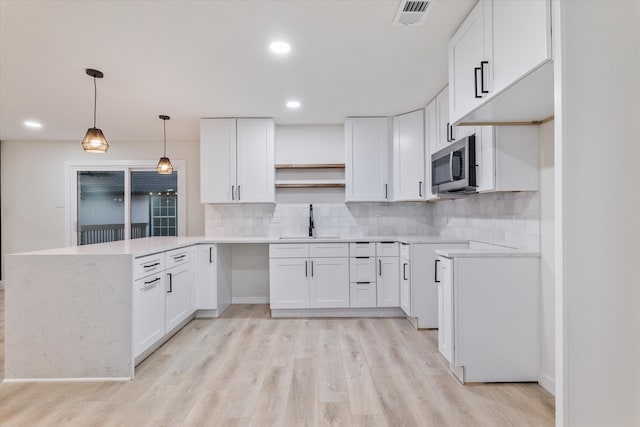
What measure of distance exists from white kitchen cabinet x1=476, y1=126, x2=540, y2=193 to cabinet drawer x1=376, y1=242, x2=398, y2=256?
1.65 meters

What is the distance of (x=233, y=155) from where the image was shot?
4.21m

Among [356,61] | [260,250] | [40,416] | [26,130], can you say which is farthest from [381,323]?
[26,130]

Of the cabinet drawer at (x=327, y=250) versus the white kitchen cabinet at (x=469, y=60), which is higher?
the white kitchen cabinet at (x=469, y=60)

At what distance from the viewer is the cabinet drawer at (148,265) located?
8.38 ft

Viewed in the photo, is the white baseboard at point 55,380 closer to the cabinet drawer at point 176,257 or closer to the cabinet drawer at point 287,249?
the cabinet drawer at point 176,257

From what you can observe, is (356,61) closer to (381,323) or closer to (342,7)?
(342,7)

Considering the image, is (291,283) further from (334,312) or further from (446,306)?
(446,306)

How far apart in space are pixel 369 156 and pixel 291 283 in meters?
1.81

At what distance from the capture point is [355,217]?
15.0 feet

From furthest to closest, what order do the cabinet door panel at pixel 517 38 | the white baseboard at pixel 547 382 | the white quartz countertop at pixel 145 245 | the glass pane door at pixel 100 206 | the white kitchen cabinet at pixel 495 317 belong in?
the glass pane door at pixel 100 206 < the white quartz countertop at pixel 145 245 < the white kitchen cabinet at pixel 495 317 < the white baseboard at pixel 547 382 < the cabinet door panel at pixel 517 38

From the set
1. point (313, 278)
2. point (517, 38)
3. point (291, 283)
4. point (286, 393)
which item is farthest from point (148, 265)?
point (517, 38)

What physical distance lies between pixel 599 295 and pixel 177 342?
3.21m

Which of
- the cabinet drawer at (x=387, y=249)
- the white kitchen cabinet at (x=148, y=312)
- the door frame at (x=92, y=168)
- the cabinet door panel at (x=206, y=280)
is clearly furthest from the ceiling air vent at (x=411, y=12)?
the door frame at (x=92, y=168)

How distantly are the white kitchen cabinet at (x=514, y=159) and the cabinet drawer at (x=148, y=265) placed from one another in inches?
104
